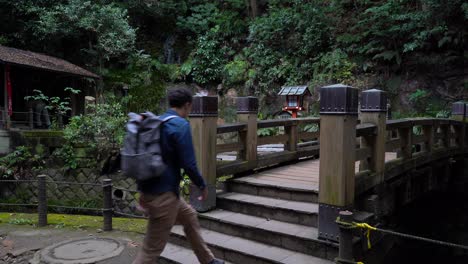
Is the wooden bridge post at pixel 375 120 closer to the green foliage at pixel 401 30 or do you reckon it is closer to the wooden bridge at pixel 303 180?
the wooden bridge at pixel 303 180

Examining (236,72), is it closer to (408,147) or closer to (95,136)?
(95,136)

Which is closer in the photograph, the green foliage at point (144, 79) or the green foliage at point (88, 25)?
the green foliage at point (88, 25)

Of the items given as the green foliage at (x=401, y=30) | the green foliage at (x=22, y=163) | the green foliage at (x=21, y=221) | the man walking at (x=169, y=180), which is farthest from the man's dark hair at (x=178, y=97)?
the green foliage at (x=401, y=30)

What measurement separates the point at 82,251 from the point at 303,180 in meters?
3.59

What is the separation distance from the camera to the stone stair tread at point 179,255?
468 cm

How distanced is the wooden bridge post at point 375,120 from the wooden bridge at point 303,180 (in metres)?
0.01

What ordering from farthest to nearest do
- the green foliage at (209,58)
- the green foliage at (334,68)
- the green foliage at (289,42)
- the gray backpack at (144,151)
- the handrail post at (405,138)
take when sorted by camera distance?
the green foliage at (209,58)
the green foliage at (289,42)
the green foliage at (334,68)
the handrail post at (405,138)
the gray backpack at (144,151)

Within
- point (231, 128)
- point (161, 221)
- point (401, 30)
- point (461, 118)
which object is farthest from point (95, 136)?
point (401, 30)

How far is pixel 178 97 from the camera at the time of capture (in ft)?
11.9

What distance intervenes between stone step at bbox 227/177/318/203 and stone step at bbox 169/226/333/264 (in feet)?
3.17

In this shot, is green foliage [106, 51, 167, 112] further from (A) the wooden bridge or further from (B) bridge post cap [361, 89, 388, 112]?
(B) bridge post cap [361, 89, 388, 112]

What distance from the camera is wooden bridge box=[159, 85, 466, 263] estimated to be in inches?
166

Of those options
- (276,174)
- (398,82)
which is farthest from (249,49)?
(276,174)

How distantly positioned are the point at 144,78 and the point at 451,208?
15.2m
